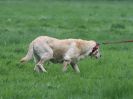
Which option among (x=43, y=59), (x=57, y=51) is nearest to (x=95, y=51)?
(x=57, y=51)

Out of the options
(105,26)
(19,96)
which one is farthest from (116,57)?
(105,26)

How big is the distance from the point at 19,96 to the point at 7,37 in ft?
31.5

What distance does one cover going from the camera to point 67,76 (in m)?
11.2

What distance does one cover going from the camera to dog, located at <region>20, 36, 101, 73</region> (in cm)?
1198

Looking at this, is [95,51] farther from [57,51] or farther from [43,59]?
[43,59]

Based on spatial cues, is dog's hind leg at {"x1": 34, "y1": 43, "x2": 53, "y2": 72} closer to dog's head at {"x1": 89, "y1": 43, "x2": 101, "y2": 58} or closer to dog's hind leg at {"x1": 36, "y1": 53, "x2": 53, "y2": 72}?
dog's hind leg at {"x1": 36, "y1": 53, "x2": 53, "y2": 72}

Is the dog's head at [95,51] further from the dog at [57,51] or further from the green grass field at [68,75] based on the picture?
the green grass field at [68,75]

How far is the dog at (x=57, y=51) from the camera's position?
472 inches

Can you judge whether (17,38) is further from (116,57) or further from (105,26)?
(105,26)

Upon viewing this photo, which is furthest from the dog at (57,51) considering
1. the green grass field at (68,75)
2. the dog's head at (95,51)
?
the green grass field at (68,75)

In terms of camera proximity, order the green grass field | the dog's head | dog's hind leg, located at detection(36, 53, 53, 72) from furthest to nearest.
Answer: the dog's head, dog's hind leg, located at detection(36, 53, 53, 72), the green grass field

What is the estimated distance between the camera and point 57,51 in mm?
12148

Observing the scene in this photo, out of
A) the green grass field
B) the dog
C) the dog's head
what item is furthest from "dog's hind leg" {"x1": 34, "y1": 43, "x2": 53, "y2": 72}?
the dog's head

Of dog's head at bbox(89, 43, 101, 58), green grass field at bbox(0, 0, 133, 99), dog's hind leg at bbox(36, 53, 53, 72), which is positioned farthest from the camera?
dog's head at bbox(89, 43, 101, 58)
